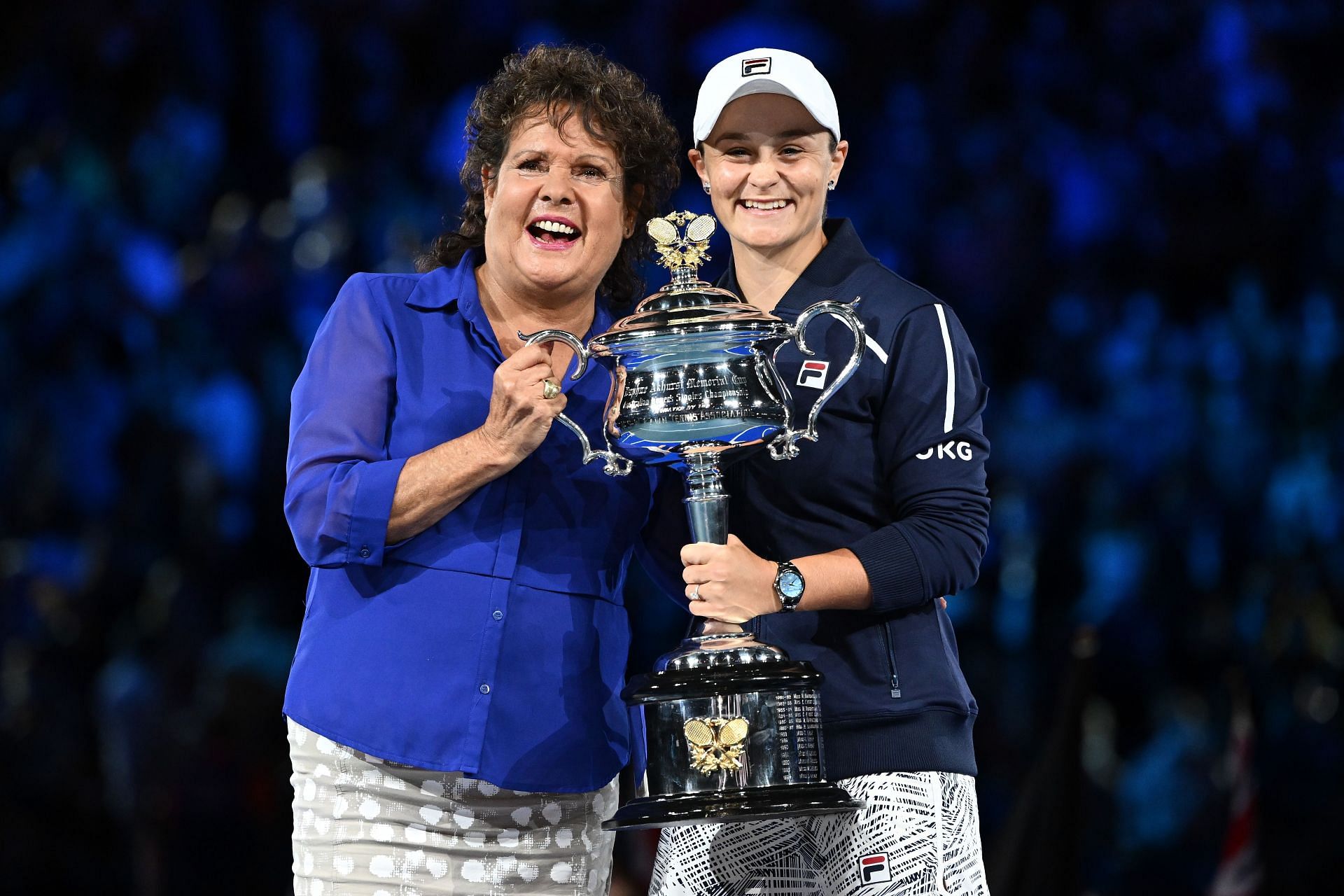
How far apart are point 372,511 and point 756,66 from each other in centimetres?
72

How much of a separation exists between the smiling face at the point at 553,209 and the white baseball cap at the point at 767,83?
160mm

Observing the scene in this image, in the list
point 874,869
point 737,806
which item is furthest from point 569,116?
point 874,869

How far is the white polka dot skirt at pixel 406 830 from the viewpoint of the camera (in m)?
1.85

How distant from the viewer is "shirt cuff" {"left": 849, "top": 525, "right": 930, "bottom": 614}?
1751mm

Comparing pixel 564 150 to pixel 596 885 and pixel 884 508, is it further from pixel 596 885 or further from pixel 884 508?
pixel 596 885

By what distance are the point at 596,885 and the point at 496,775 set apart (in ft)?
0.89

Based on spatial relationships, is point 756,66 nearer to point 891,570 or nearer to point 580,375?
point 580,375

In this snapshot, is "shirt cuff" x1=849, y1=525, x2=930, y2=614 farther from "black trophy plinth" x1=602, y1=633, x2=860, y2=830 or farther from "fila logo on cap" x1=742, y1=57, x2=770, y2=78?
"fila logo on cap" x1=742, y1=57, x2=770, y2=78

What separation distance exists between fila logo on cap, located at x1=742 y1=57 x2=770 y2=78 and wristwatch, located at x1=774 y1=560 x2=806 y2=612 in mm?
614

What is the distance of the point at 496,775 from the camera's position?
183 centimetres

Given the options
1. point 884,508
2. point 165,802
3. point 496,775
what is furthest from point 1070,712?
point 165,802

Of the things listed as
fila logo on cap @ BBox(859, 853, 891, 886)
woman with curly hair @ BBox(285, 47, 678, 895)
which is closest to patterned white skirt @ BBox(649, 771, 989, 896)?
fila logo on cap @ BBox(859, 853, 891, 886)

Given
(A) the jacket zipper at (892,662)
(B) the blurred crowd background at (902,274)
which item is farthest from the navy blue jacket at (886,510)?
(B) the blurred crowd background at (902,274)

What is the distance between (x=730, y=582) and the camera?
5.63 feet
